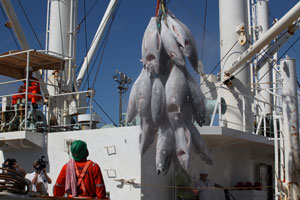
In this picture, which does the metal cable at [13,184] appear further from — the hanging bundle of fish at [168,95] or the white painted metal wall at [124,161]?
the white painted metal wall at [124,161]

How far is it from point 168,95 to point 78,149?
4.85 ft

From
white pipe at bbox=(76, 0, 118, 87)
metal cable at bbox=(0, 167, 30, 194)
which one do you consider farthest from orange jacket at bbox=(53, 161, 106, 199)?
white pipe at bbox=(76, 0, 118, 87)

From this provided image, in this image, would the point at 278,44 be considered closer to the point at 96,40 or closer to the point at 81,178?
the point at 96,40

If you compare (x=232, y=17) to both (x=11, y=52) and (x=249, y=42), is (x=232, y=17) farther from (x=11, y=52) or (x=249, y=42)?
(x=11, y=52)

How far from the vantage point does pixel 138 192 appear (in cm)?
1192

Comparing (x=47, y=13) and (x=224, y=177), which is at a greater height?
(x=47, y=13)

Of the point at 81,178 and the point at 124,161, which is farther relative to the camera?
→ the point at 124,161

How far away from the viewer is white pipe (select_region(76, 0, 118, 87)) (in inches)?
736

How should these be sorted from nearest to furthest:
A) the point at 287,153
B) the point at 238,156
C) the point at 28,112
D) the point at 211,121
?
1. the point at 287,153
2. the point at 211,121
3. the point at 28,112
4. the point at 238,156

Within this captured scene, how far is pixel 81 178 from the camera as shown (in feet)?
22.4

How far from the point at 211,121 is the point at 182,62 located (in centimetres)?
643

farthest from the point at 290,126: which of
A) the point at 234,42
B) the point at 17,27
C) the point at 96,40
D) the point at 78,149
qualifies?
the point at 96,40

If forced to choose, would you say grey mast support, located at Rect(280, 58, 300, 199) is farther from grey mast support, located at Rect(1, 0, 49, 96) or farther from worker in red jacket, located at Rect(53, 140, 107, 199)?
grey mast support, located at Rect(1, 0, 49, 96)

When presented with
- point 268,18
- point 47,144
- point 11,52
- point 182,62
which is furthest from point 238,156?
point 268,18
